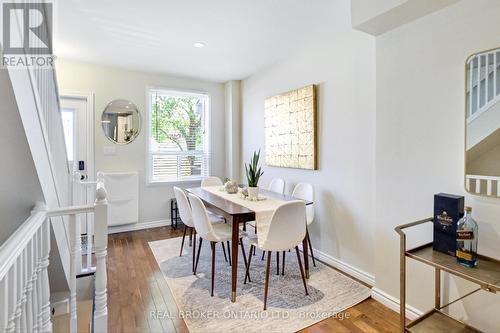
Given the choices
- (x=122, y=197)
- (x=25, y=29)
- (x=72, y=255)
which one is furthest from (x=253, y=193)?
(x=122, y=197)

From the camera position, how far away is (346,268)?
8.95ft

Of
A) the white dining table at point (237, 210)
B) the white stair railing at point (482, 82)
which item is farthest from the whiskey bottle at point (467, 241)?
the white dining table at point (237, 210)

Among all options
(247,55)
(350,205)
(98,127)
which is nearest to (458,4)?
(350,205)

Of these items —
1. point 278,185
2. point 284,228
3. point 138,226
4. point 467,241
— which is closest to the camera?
point 467,241

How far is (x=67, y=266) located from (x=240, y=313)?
4.56 feet

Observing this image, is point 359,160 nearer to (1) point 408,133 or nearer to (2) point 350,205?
(2) point 350,205

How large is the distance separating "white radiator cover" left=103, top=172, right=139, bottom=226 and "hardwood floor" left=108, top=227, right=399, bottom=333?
3.41 ft

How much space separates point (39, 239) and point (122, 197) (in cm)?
267

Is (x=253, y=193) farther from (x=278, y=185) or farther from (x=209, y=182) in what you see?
(x=209, y=182)

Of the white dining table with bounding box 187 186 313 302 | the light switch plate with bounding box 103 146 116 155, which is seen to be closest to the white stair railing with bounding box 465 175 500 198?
the white dining table with bounding box 187 186 313 302

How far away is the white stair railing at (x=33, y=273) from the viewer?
0.94 m

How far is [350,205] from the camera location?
2.69 metres

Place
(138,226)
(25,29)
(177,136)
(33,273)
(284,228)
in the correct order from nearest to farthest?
1. (25,29)
2. (33,273)
3. (284,228)
4. (138,226)
5. (177,136)

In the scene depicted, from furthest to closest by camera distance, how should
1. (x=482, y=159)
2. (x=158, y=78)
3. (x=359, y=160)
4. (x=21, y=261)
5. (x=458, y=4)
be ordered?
(x=158, y=78)
(x=359, y=160)
(x=458, y=4)
(x=482, y=159)
(x=21, y=261)
